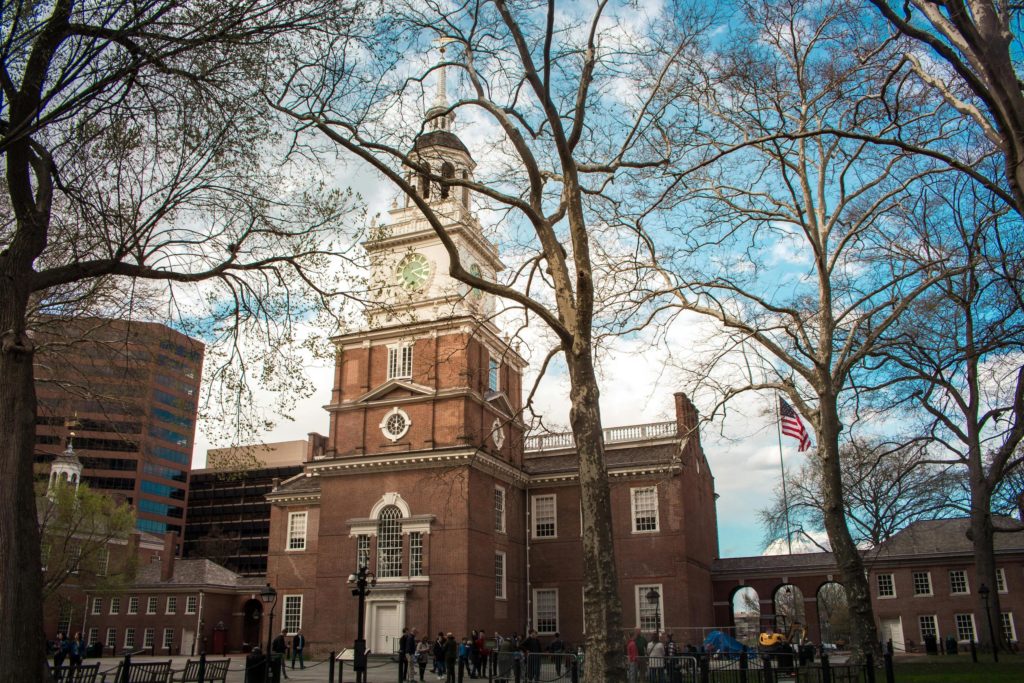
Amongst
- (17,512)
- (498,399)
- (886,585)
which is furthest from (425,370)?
(886,585)

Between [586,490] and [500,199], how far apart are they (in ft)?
17.5

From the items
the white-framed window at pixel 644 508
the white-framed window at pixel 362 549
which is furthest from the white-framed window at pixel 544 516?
the white-framed window at pixel 362 549

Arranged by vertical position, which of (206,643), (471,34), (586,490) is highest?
(471,34)

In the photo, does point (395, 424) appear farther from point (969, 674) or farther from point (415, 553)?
point (969, 674)

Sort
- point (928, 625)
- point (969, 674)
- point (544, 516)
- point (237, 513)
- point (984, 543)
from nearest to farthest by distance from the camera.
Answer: point (969, 674)
point (984, 543)
point (544, 516)
point (928, 625)
point (237, 513)

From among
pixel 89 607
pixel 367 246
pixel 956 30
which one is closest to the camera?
pixel 956 30

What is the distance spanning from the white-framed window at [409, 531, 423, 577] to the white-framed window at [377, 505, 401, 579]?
609mm

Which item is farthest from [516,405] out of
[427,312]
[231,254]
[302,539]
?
[231,254]

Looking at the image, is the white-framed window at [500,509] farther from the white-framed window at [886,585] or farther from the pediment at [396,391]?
the white-framed window at [886,585]

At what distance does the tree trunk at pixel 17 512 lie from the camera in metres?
10.3

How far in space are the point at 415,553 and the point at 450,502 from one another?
2628 millimetres

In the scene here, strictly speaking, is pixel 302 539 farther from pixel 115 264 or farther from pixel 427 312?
pixel 115 264

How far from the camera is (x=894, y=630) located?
4166 centimetres

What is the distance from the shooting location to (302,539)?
39406 millimetres
